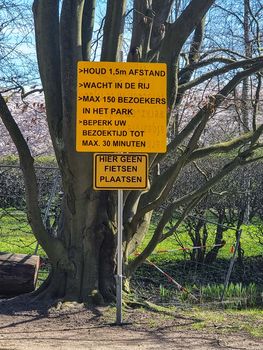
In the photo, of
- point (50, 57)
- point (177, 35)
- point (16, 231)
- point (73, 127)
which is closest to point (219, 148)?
point (177, 35)

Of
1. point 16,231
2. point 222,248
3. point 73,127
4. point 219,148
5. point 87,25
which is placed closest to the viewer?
point 73,127

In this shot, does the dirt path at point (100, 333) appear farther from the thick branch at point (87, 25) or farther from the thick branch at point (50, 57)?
the thick branch at point (87, 25)

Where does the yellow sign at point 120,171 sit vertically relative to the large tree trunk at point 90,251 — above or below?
above

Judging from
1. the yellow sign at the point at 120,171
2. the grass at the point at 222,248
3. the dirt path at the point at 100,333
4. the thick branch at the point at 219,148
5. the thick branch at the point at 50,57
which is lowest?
the dirt path at the point at 100,333

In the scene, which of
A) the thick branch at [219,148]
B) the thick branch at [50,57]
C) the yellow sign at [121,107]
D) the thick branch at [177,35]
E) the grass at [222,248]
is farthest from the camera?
the grass at [222,248]

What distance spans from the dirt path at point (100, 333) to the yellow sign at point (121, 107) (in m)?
1.90

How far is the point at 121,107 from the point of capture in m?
6.19

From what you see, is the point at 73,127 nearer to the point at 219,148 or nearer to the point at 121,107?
the point at 121,107

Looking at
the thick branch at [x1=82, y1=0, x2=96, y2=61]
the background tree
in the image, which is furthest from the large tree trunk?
the thick branch at [x1=82, y1=0, x2=96, y2=61]

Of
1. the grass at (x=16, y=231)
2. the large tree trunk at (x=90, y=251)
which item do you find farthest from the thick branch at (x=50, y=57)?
the grass at (x=16, y=231)

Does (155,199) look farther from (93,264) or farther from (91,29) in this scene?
(91,29)

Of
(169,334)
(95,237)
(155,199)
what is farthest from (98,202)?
(169,334)

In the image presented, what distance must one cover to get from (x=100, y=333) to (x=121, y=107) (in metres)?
2.38

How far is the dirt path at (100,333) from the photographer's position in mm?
5402
